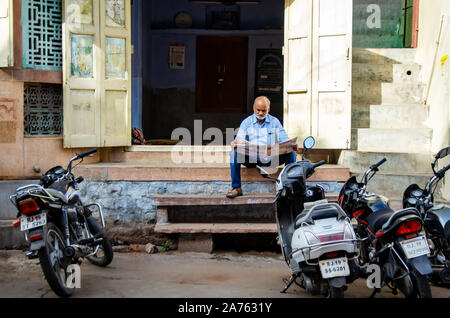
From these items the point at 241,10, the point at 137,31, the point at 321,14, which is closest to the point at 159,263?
the point at 321,14

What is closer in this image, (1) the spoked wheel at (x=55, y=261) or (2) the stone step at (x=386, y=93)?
(1) the spoked wheel at (x=55, y=261)

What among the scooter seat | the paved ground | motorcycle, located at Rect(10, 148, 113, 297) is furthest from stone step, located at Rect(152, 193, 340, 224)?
the scooter seat

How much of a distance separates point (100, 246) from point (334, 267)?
2443 millimetres

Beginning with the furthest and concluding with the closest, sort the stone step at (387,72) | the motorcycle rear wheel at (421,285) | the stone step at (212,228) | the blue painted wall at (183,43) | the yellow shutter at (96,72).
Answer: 1. the blue painted wall at (183,43)
2. the stone step at (387,72)
3. the yellow shutter at (96,72)
4. the stone step at (212,228)
5. the motorcycle rear wheel at (421,285)

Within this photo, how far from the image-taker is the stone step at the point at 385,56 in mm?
7801

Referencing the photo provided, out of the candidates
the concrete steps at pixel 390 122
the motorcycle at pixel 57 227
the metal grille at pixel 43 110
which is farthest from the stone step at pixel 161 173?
the motorcycle at pixel 57 227

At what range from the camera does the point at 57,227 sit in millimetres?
4234

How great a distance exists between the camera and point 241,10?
11297 mm

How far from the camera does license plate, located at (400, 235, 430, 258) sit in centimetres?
360

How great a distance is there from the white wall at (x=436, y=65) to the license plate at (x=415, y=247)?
8.67 ft

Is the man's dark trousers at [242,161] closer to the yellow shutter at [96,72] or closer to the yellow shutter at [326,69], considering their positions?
the yellow shutter at [326,69]

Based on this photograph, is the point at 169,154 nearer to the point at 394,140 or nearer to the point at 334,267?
the point at 394,140

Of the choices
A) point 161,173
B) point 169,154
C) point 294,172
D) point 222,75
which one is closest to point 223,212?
point 161,173

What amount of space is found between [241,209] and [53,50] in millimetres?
2929
